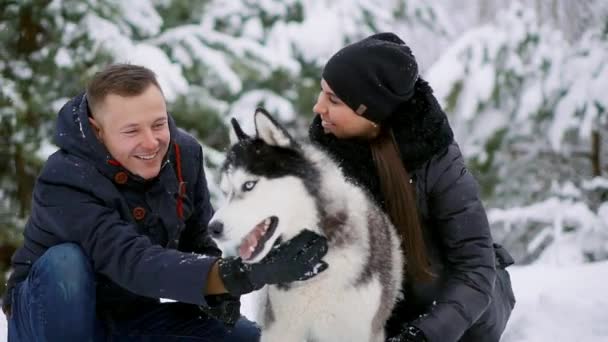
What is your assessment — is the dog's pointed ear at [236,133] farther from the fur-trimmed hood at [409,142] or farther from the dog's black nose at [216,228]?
the dog's black nose at [216,228]

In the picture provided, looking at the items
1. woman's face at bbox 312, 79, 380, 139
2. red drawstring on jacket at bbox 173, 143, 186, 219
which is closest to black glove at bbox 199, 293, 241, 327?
red drawstring on jacket at bbox 173, 143, 186, 219

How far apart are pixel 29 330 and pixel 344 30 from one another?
5420 millimetres

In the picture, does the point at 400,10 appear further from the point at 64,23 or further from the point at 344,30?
the point at 64,23

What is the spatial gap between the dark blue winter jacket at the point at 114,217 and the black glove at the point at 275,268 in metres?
0.09

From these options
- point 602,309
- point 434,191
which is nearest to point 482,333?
point 434,191

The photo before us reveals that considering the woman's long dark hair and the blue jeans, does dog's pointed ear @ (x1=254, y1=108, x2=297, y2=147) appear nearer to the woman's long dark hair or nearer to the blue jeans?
the woman's long dark hair

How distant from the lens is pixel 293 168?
80.1 inches

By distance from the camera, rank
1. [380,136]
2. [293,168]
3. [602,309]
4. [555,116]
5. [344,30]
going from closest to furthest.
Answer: [293,168]
[380,136]
[602,309]
[555,116]
[344,30]

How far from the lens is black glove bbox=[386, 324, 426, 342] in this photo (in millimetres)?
2109

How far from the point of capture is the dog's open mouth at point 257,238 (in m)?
1.93

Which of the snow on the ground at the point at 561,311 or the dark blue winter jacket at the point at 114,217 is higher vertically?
the dark blue winter jacket at the point at 114,217

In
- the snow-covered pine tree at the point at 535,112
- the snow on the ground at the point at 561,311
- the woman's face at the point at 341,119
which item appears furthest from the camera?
the snow-covered pine tree at the point at 535,112

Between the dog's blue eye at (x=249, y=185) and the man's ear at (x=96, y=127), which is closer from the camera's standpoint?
the dog's blue eye at (x=249, y=185)

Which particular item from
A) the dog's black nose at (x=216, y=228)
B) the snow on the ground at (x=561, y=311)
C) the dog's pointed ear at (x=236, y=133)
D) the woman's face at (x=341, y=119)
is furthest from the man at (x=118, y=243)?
the snow on the ground at (x=561, y=311)
